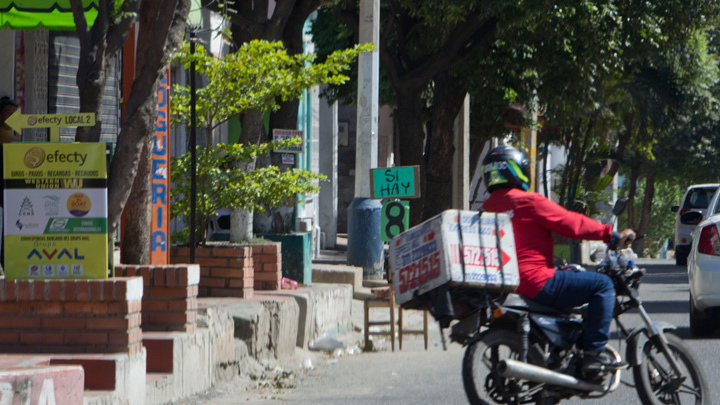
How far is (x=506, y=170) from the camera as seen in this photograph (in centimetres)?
630

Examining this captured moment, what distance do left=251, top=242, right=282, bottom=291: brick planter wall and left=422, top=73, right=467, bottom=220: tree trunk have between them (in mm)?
9590

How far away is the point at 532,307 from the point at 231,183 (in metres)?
4.37

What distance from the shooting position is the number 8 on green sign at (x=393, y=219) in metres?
12.4

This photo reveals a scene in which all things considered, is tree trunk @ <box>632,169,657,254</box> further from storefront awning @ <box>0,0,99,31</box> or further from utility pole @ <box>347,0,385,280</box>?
storefront awning @ <box>0,0,99,31</box>

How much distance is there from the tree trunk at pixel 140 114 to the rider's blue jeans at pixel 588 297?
9.01 feet

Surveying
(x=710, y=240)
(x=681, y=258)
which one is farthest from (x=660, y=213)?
(x=710, y=240)

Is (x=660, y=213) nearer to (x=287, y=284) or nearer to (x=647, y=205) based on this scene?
(x=647, y=205)

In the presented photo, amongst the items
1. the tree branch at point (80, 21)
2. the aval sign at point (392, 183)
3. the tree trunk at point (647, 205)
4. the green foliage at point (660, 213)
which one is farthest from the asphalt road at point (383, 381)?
the green foliage at point (660, 213)

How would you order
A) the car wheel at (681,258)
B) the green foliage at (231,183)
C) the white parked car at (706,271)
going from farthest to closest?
the car wheel at (681,258)
the white parked car at (706,271)
the green foliage at (231,183)

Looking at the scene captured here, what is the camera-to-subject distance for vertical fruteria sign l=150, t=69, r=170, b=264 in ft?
28.5

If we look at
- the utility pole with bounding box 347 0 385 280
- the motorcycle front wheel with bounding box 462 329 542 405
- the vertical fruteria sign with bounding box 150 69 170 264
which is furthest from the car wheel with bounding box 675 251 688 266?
the motorcycle front wheel with bounding box 462 329 542 405

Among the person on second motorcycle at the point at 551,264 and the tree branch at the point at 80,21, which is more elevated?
the tree branch at the point at 80,21

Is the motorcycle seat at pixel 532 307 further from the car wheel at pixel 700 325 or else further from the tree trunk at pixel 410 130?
the tree trunk at pixel 410 130

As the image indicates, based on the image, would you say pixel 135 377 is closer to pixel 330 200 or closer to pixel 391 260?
pixel 391 260
